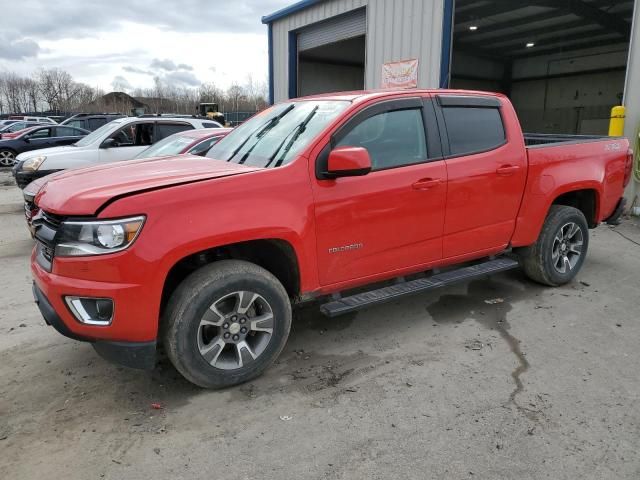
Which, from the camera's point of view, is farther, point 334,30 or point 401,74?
point 334,30

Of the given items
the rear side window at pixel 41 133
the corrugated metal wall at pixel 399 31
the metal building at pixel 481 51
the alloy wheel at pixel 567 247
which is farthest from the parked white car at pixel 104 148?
the rear side window at pixel 41 133

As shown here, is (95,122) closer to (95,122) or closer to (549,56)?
(95,122)

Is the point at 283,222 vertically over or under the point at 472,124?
under

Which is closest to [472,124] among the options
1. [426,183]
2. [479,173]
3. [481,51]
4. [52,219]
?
[479,173]

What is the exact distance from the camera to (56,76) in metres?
91.4

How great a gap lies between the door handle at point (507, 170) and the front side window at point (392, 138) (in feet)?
2.64

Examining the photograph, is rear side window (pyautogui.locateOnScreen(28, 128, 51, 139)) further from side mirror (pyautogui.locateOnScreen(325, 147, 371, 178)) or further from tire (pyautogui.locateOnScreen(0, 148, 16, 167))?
side mirror (pyautogui.locateOnScreen(325, 147, 371, 178))

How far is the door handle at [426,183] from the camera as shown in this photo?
12.2 feet

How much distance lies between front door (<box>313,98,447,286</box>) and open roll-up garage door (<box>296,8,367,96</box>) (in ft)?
36.2

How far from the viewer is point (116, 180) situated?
3160mm

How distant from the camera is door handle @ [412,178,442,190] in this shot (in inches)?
146

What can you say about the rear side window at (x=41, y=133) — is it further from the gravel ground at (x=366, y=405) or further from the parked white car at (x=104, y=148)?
the gravel ground at (x=366, y=405)

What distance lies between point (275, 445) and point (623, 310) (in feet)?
11.7

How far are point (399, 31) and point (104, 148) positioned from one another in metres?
7.04
